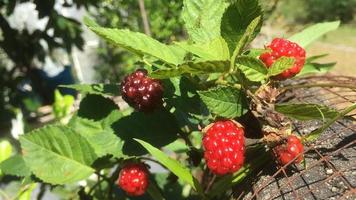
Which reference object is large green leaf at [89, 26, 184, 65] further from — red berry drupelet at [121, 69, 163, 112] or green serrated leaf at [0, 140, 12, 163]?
green serrated leaf at [0, 140, 12, 163]

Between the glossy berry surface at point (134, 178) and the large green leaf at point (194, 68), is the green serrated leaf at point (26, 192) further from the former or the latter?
the large green leaf at point (194, 68)

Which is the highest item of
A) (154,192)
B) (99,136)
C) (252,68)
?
(252,68)

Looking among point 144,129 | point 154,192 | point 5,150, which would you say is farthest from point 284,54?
point 5,150

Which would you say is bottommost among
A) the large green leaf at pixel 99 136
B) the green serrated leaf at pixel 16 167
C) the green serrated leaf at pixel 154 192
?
the green serrated leaf at pixel 154 192

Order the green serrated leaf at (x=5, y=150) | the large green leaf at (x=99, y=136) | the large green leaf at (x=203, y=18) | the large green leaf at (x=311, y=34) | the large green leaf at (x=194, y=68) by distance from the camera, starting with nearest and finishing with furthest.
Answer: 1. the large green leaf at (x=194, y=68)
2. the large green leaf at (x=203, y=18)
3. the large green leaf at (x=99, y=136)
4. the large green leaf at (x=311, y=34)
5. the green serrated leaf at (x=5, y=150)

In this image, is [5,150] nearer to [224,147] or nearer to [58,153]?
[58,153]

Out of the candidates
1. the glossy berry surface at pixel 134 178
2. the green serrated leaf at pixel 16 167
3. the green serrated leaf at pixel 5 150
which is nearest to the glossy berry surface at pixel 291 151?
the glossy berry surface at pixel 134 178

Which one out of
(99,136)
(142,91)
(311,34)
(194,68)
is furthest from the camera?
(311,34)

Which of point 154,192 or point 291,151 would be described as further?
point 154,192
